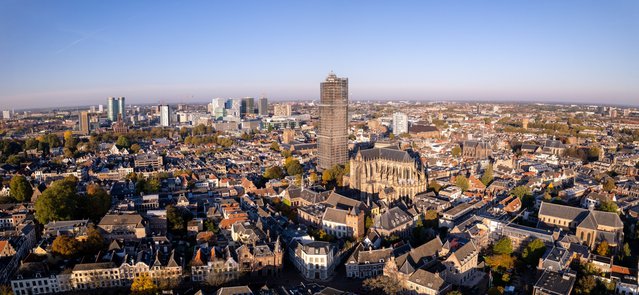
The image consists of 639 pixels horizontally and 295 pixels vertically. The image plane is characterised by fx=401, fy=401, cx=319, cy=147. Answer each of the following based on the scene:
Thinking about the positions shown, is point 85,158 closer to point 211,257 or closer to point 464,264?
point 211,257

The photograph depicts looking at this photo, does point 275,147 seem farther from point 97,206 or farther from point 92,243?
point 92,243

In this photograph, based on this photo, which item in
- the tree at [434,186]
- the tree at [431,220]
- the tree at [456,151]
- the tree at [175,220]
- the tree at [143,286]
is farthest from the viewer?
the tree at [456,151]

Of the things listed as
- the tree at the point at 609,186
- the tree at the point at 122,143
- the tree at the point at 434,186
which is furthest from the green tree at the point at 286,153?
the tree at the point at 609,186

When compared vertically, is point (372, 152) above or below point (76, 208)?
Answer: above

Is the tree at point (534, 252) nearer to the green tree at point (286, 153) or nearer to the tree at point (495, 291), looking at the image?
the tree at point (495, 291)

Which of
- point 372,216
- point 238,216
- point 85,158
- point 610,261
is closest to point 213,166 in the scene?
point 85,158

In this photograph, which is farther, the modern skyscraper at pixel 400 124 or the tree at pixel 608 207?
the modern skyscraper at pixel 400 124

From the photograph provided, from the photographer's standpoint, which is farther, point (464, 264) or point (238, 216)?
point (238, 216)
